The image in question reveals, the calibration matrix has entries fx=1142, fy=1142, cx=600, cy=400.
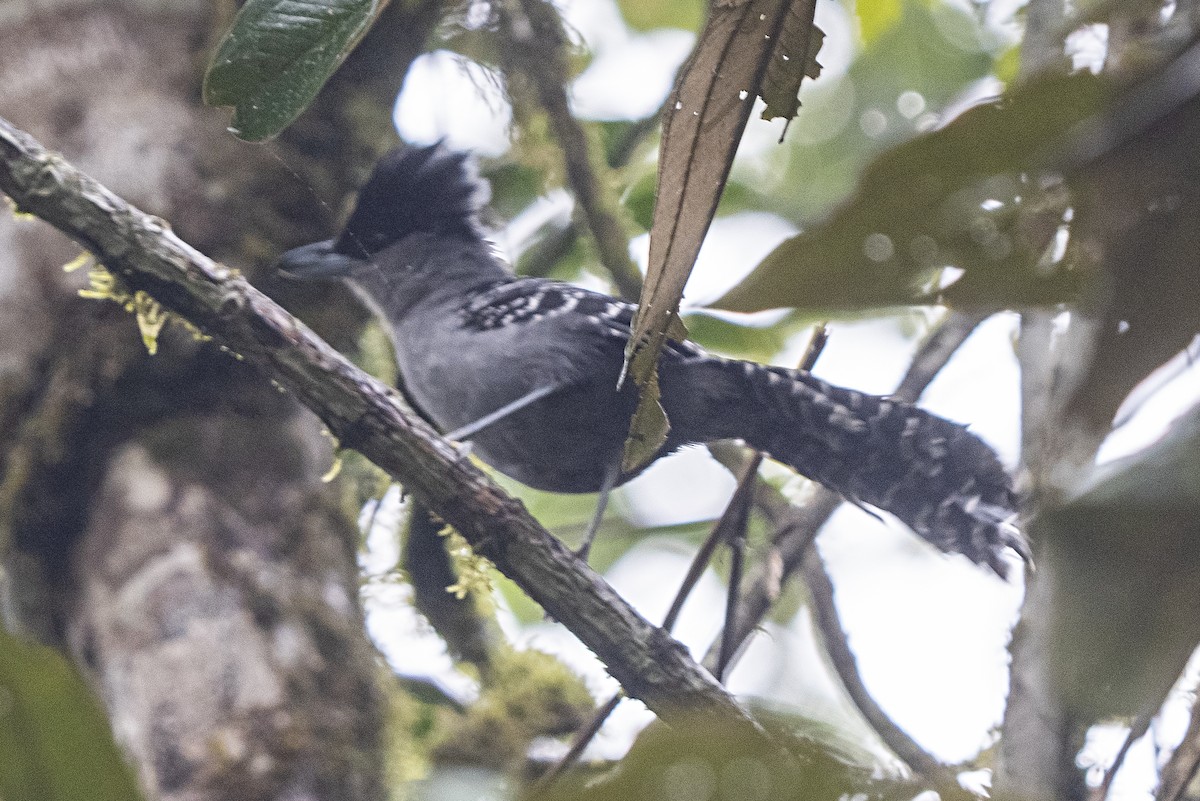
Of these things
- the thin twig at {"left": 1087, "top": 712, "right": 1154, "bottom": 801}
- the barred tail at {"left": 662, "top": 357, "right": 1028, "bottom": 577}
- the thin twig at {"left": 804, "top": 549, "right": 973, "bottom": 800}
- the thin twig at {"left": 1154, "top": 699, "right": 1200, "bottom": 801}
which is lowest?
the thin twig at {"left": 1087, "top": 712, "right": 1154, "bottom": 801}

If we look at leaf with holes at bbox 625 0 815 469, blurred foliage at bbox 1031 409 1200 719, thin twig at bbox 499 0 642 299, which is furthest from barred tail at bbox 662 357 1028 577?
blurred foliage at bbox 1031 409 1200 719

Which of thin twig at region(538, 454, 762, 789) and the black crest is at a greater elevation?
the black crest

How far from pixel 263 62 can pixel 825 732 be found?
100cm

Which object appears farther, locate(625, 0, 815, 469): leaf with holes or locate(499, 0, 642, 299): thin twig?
locate(499, 0, 642, 299): thin twig

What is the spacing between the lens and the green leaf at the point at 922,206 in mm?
745

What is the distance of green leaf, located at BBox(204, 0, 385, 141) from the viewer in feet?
4.19

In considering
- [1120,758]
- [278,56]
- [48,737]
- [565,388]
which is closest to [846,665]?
[565,388]

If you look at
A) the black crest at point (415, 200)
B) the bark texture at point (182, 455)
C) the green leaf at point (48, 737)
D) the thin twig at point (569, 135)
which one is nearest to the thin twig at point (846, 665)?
the bark texture at point (182, 455)

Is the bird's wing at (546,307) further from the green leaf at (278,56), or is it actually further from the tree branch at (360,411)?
the green leaf at (278,56)

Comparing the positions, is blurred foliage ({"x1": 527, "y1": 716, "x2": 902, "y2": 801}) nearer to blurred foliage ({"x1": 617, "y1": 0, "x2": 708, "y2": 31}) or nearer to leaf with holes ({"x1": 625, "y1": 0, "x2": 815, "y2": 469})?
leaf with holes ({"x1": 625, "y1": 0, "x2": 815, "y2": 469})

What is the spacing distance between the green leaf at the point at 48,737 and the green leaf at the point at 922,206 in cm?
52

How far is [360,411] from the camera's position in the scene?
2.08 m

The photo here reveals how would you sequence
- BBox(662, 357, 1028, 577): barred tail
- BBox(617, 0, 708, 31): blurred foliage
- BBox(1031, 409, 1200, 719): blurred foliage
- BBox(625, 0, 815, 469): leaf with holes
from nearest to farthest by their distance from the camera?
BBox(1031, 409, 1200, 719): blurred foliage, BBox(625, 0, 815, 469): leaf with holes, BBox(662, 357, 1028, 577): barred tail, BBox(617, 0, 708, 31): blurred foliage

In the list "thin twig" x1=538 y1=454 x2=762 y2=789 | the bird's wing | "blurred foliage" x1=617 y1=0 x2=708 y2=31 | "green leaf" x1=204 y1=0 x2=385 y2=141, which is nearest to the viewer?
"green leaf" x1=204 y1=0 x2=385 y2=141
